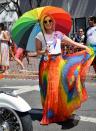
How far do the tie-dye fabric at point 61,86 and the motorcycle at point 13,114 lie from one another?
1.15 meters

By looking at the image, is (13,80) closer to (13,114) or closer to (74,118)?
(74,118)

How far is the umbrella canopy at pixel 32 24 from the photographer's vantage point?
8.38 m

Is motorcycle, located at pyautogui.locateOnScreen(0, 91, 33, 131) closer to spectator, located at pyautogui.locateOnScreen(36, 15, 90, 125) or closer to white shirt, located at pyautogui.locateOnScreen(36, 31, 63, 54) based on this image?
spectator, located at pyautogui.locateOnScreen(36, 15, 90, 125)

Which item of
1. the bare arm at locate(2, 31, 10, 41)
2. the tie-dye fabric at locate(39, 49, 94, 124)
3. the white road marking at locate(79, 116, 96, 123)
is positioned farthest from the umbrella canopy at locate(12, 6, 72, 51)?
the bare arm at locate(2, 31, 10, 41)

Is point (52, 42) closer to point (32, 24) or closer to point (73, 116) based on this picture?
point (32, 24)

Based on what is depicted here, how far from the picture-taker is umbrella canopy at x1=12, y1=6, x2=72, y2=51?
8.38m

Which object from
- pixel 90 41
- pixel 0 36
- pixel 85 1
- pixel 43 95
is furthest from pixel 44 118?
pixel 85 1

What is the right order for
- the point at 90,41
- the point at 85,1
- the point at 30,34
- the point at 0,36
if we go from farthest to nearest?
1. the point at 85,1
2. the point at 0,36
3. the point at 90,41
4. the point at 30,34

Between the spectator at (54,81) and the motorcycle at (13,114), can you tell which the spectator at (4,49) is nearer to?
the spectator at (54,81)

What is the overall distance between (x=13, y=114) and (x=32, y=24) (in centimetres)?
209

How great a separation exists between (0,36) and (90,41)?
525 centimetres

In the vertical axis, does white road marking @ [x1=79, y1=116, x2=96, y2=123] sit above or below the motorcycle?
below

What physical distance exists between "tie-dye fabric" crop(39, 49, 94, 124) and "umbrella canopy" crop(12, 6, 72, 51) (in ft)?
2.17

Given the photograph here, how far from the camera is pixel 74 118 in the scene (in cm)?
877
